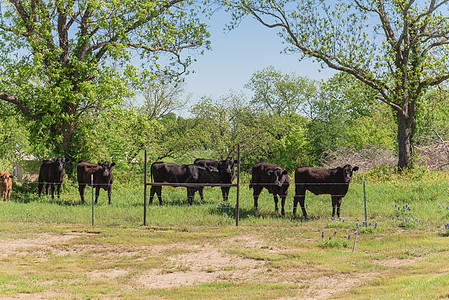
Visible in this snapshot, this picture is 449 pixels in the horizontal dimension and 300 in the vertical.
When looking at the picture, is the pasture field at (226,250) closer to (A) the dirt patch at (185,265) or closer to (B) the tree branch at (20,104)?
(A) the dirt patch at (185,265)

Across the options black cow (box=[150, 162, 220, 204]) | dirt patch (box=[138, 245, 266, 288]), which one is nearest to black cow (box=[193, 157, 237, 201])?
black cow (box=[150, 162, 220, 204])

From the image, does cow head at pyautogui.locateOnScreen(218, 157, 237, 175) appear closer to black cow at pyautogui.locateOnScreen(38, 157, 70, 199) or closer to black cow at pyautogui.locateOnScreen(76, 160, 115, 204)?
black cow at pyautogui.locateOnScreen(76, 160, 115, 204)

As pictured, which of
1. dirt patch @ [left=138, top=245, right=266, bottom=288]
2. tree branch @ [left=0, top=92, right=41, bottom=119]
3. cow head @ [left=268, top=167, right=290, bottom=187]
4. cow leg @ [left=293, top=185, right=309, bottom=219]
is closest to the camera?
dirt patch @ [left=138, top=245, right=266, bottom=288]

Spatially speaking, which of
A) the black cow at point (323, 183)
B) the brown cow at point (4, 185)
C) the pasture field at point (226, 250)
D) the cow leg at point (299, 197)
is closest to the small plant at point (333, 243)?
the pasture field at point (226, 250)

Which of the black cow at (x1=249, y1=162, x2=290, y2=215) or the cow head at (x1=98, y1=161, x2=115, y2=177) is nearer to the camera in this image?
the black cow at (x1=249, y1=162, x2=290, y2=215)

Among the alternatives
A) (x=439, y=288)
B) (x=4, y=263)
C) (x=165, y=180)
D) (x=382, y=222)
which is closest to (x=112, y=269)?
(x=4, y=263)

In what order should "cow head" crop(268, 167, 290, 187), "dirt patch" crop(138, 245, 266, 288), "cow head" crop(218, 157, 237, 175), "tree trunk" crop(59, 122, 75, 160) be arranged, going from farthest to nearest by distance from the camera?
"tree trunk" crop(59, 122, 75, 160) → "cow head" crop(218, 157, 237, 175) → "cow head" crop(268, 167, 290, 187) → "dirt patch" crop(138, 245, 266, 288)

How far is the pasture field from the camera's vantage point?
9602 millimetres

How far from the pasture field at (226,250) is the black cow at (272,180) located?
0.76 metres

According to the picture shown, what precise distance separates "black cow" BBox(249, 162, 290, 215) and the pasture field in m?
0.76

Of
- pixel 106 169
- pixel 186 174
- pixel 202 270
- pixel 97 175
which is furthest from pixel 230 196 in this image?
pixel 202 270

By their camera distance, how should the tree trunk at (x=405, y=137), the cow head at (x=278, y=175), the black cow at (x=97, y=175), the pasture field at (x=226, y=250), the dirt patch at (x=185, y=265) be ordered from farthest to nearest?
the tree trunk at (x=405, y=137)
the black cow at (x=97, y=175)
the cow head at (x=278, y=175)
the dirt patch at (x=185, y=265)
the pasture field at (x=226, y=250)

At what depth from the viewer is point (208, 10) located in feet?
104

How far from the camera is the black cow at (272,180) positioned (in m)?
18.8
